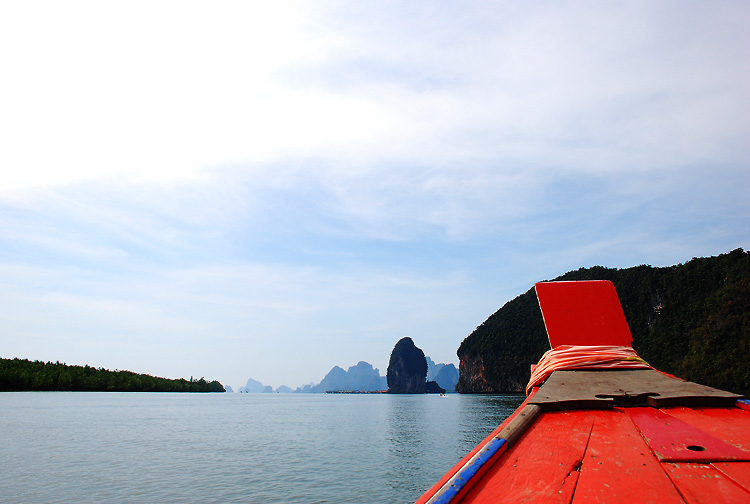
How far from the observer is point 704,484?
A: 1.83 m

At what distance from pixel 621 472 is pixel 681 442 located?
0.58 metres

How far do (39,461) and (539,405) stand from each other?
81.6 ft

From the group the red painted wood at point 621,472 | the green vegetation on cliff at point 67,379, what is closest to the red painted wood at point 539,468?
the red painted wood at point 621,472

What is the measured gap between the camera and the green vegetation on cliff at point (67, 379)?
9781 centimetres

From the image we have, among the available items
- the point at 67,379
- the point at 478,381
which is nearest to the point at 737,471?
the point at 67,379

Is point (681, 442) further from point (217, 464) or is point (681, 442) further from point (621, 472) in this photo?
point (217, 464)

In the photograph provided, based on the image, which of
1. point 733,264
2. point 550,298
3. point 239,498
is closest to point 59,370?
point 239,498

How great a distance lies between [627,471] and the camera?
6.72 ft

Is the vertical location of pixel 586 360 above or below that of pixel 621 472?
above

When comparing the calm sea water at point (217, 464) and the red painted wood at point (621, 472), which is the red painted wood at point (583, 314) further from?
the calm sea water at point (217, 464)

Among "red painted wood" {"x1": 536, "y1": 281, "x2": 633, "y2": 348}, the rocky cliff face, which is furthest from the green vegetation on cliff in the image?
"red painted wood" {"x1": 536, "y1": 281, "x2": 633, "y2": 348}

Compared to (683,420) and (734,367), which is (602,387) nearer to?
(683,420)

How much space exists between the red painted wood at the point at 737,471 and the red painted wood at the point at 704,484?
2 cm

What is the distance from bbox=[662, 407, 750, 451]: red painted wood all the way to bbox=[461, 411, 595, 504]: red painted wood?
0.64 metres
